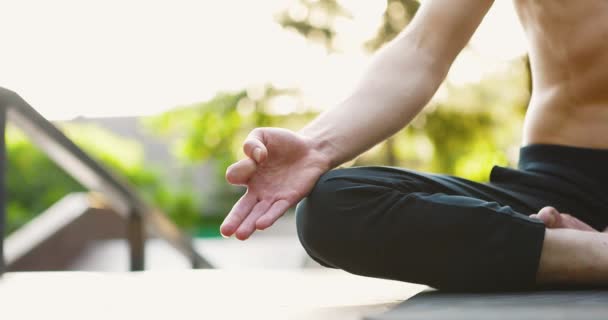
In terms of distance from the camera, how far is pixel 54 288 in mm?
2033

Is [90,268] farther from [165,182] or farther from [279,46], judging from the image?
[165,182]

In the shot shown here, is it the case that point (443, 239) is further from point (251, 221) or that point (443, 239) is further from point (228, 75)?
point (228, 75)

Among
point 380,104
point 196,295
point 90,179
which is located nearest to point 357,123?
point 380,104

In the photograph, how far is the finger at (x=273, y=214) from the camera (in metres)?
1.29

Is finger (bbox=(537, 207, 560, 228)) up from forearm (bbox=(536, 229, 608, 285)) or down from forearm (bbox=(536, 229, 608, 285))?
up

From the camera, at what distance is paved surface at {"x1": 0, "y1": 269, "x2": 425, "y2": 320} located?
4.59 ft

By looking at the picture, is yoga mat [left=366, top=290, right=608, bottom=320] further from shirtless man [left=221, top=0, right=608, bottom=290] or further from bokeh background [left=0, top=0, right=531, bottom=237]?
bokeh background [left=0, top=0, right=531, bottom=237]

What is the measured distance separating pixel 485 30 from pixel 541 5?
293 inches

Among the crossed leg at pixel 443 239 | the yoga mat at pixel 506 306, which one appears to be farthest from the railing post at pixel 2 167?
the yoga mat at pixel 506 306

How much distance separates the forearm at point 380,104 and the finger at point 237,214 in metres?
0.19

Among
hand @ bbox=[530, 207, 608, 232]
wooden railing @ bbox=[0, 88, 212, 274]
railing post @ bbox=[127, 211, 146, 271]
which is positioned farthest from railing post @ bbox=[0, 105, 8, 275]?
hand @ bbox=[530, 207, 608, 232]

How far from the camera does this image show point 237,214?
1.33 m

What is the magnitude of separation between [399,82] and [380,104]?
0.24 ft

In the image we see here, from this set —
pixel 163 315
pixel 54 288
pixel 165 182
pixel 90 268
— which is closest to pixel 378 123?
pixel 163 315
